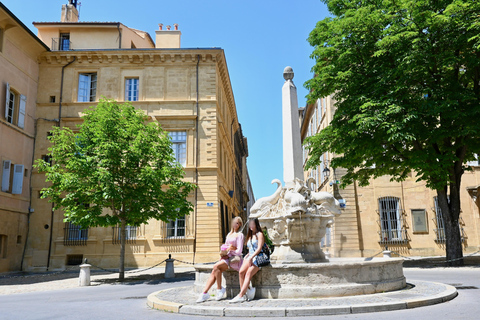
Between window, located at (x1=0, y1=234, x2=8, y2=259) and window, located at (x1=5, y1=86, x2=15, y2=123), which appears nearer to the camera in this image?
window, located at (x1=0, y1=234, x2=8, y2=259)

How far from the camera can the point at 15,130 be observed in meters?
23.5

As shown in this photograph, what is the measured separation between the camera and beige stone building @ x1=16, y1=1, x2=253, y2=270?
2362cm

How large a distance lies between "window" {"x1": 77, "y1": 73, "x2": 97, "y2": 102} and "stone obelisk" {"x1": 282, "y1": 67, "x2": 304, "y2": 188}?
17.8 m

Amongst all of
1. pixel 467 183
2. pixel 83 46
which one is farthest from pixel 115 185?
pixel 467 183

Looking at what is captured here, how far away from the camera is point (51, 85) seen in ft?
86.0

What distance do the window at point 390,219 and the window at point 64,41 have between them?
22.8 metres

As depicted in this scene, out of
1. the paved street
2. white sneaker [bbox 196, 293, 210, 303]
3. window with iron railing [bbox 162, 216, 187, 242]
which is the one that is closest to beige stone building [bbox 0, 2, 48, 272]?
window with iron railing [bbox 162, 216, 187, 242]

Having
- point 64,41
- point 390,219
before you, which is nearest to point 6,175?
point 64,41

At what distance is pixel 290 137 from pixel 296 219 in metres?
2.50

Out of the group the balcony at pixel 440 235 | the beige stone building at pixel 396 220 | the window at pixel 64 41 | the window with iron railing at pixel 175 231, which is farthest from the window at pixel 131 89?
the balcony at pixel 440 235

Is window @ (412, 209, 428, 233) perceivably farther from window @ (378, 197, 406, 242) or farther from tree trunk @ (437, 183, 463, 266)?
tree trunk @ (437, 183, 463, 266)

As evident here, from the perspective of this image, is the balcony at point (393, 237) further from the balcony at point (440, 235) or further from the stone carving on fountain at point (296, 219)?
the stone carving on fountain at point (296, 219)

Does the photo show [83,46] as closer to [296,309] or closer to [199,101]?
[199,101]

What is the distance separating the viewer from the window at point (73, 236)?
23.9m
